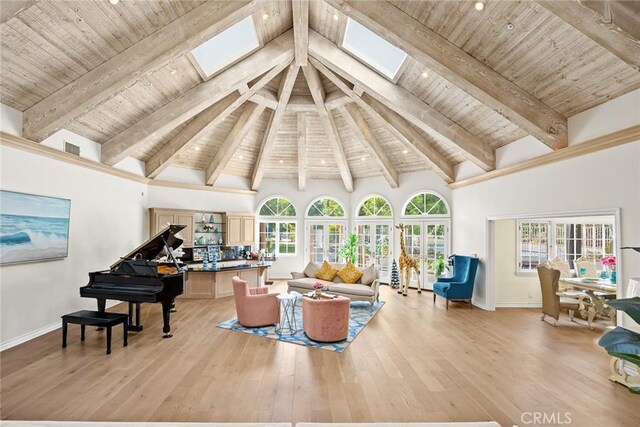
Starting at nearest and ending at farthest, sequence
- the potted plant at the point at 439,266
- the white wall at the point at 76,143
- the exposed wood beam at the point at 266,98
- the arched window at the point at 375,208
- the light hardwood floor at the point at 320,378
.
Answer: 1. the light hardwood floor at the point at 320,378
2. the white wall at the point at 76,143
3. the exposed wood beam at the point at 266,98
4. the potted plant at the point at 439,266
5. the arched window at the point at 375,208

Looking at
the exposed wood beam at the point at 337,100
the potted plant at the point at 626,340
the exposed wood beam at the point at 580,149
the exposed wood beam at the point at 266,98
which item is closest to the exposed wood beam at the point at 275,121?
the exposed wood beam at the point at 266,98

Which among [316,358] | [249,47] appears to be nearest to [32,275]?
[316,358]

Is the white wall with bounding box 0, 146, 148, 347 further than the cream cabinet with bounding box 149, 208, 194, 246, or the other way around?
the cream cabinet with bounding box 149, 208, 194, 246

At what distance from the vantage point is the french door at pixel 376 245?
1034 cm

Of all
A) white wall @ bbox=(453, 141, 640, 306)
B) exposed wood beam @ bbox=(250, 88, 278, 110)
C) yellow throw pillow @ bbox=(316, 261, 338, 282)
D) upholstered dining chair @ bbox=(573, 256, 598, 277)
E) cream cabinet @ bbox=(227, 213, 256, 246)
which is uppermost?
exposed wood beam @ bbox=(250, 88, 278, 110)

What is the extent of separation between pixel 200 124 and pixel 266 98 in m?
1.62

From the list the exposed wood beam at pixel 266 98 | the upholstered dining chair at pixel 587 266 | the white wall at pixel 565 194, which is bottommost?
the upholstered dining chair at pixel 587 266

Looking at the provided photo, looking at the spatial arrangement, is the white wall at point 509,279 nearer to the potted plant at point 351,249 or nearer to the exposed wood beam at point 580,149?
the exposed wood beam at point 580,149

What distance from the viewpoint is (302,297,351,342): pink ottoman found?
490cm

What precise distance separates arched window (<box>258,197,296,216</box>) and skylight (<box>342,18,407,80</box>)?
19.6 ft

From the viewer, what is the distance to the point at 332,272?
8000 mm

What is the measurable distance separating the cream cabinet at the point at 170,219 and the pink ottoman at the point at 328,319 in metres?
4.91

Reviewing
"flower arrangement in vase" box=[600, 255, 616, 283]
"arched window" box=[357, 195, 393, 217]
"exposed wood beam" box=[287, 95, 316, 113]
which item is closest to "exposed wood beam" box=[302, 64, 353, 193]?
"exposed wood beam" box=[287, 95, 316, 113]

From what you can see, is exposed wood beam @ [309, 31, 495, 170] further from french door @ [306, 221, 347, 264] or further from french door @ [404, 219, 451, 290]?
french door @ [306, 221, 347, 264]
